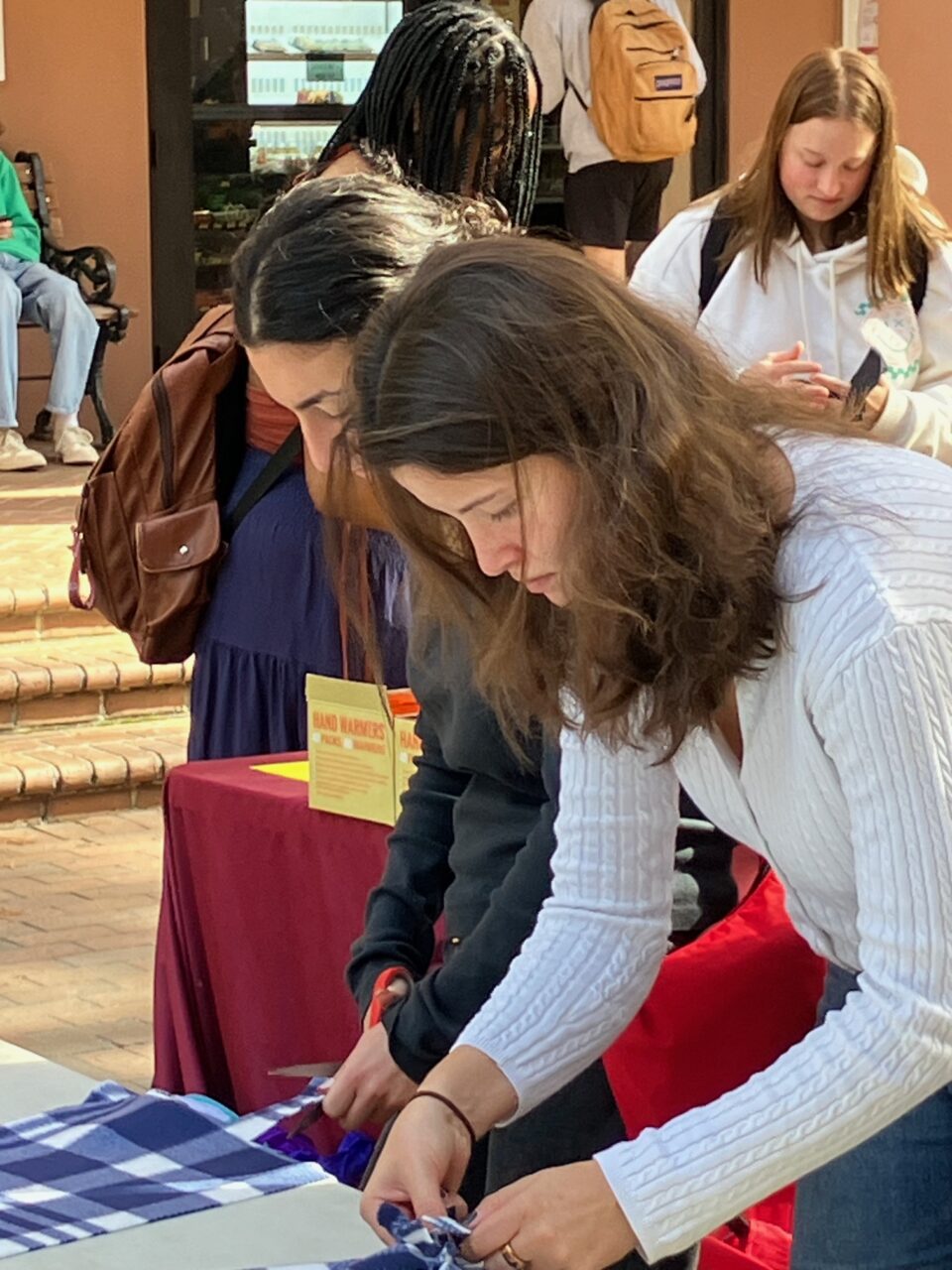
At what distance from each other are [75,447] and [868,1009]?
7.56 meters

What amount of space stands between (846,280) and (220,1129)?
238 cm

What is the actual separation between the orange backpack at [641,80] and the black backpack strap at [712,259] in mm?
4474

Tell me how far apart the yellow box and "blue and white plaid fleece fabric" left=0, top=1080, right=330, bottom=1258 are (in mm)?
743

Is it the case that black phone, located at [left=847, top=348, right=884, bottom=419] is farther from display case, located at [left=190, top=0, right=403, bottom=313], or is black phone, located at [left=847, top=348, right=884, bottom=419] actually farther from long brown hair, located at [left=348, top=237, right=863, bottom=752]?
display case, located at [left=190, top=0, right=403, bottom=313]

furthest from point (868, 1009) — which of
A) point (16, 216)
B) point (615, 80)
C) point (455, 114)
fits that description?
point (16, 216)

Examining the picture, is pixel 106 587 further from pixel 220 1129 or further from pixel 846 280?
pixel 220 1129

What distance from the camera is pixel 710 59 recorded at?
1070 centimetres

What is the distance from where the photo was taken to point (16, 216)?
8867 mm

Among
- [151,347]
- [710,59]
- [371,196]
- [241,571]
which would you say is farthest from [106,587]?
[710,59]

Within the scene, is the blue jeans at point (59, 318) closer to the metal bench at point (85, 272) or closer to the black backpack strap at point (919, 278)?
the metal bench at point (85, 272)

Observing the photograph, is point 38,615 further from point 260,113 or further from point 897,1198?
point 897,1198

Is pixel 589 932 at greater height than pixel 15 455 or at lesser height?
greater

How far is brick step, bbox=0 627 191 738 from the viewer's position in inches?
239

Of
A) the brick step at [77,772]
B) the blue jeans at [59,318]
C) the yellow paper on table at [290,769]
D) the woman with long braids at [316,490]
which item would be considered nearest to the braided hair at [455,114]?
the woman with long braids at [316,490]
